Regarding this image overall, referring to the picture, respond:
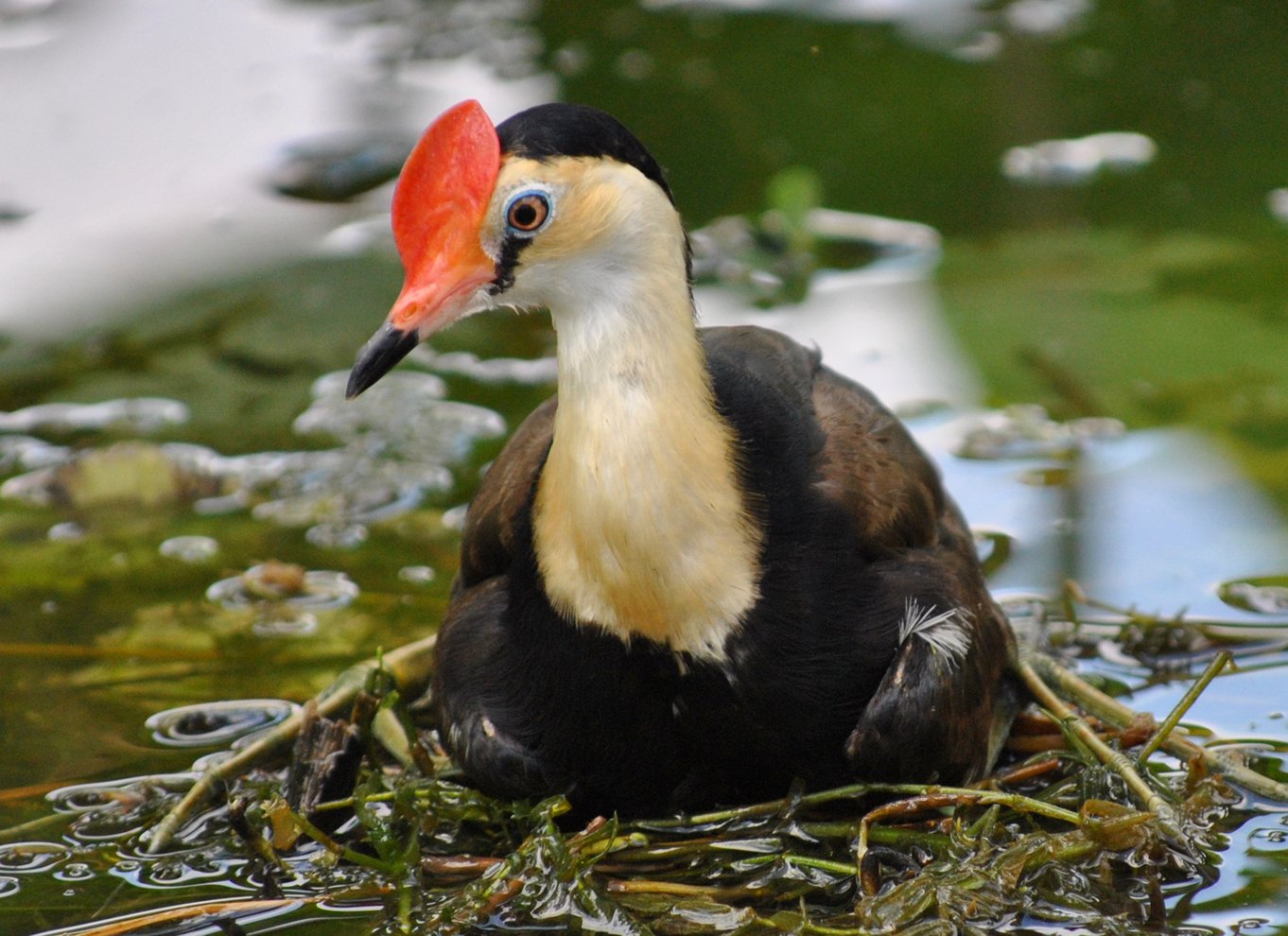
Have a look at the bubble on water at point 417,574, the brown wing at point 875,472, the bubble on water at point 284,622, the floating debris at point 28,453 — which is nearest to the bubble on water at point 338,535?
the bubble on water at point 417,574

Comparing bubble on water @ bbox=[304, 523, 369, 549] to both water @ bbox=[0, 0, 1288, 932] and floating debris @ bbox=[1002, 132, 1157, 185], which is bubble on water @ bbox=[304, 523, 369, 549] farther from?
floating debris @ bbox=[1002, 132, 1157, 185]

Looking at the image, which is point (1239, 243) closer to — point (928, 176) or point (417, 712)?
point (928, 176)

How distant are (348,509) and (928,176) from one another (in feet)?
10.3

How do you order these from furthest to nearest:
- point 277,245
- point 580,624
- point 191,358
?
point 277,245
point 191,358
point 580,624

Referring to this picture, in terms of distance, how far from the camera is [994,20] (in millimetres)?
8438

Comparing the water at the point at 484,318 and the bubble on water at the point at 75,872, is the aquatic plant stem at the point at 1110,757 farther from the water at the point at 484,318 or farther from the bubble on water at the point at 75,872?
the bubble on water at the point at 75,872

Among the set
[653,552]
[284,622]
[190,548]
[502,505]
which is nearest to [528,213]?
[653,552]

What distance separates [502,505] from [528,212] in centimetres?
83

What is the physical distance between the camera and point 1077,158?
7.49m

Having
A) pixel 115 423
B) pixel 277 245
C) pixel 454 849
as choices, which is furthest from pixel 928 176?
pixel 454 849

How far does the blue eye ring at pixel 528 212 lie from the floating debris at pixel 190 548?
7.41 ft

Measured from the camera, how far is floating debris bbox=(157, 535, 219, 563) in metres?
5.32

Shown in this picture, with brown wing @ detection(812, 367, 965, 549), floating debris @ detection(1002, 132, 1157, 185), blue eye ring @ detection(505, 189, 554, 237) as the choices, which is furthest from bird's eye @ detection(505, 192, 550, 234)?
floating debris @ detection(1002, 132, 1157, 185)

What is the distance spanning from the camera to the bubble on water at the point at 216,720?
437 centimetres
